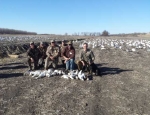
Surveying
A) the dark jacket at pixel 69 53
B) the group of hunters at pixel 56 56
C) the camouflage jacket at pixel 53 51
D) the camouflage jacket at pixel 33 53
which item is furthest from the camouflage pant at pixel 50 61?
the camouflage jacket at pixel 33 53

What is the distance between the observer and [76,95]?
23.5ft

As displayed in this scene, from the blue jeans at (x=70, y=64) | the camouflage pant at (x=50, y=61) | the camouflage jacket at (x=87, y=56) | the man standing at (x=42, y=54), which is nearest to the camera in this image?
the camouflage jacket at (x=87, y=56)

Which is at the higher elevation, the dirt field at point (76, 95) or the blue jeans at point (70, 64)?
the blue jeans at point (70, 64)

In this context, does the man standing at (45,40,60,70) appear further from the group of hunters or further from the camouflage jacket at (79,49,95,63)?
the camouflage jacket at (79,49,95,63)

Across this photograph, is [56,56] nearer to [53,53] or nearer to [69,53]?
[53,53]

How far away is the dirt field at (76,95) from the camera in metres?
5.90

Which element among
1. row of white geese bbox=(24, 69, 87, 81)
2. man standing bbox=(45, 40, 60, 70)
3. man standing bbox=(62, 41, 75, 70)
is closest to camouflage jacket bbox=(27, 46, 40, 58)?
man standing bbox=(45, 40, 60, 70)

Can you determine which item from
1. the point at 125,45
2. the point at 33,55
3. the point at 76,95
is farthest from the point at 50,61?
the point at 125,45

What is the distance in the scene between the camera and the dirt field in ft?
19.4

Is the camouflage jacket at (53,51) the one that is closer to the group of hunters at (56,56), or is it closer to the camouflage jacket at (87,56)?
the group of hunters at (56,56)

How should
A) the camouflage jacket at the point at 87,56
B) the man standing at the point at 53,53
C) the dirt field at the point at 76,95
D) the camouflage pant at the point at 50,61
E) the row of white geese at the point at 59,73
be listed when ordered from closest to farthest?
the dirt field at the point at 76,95
the row of white geese at the point at 59,73
the camouflage jacket at the point at 87,56
the camouflage pant at the point at 50,61
the man standing at the point at 53,53

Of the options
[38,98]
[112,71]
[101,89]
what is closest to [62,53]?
[112,71]

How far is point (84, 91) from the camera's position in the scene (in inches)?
298

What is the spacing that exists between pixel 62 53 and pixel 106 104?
16.6 ft
